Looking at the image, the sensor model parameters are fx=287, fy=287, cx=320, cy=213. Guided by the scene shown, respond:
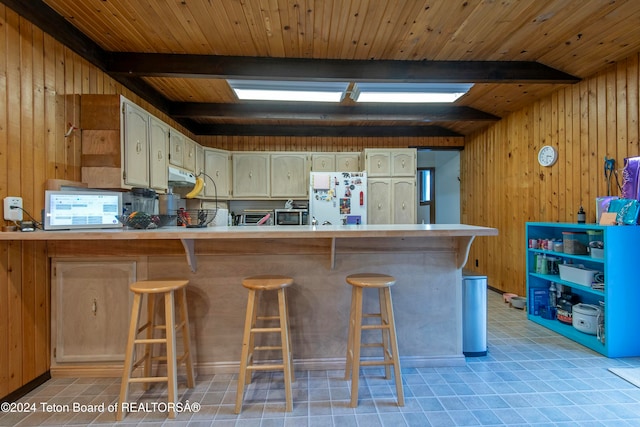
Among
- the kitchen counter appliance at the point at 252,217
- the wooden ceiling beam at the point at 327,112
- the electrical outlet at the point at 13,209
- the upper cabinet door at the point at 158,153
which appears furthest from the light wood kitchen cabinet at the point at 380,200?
the electrical outlet at the point at 13,209

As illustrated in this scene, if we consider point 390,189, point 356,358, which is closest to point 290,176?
point 390,189

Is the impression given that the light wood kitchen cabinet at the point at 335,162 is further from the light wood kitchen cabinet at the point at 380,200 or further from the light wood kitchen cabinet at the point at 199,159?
the light wood kitchen cabinet at the point at 199,159

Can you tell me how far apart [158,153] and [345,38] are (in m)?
2.12

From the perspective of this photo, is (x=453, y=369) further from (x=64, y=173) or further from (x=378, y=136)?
(x=378, y=136)

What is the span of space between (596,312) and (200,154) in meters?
4.75

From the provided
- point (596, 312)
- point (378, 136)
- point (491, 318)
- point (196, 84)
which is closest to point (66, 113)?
point (196, 84)

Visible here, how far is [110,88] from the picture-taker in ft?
8.52

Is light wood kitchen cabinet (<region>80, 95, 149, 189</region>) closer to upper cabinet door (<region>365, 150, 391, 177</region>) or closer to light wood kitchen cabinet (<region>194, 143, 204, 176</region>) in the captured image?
light wood kitchen cabinet (<region>194, 143, 204, 176</region>)

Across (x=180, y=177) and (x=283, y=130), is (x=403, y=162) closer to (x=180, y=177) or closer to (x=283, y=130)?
(x=283, y=130)

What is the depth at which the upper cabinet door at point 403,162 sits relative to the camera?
4.57 meters

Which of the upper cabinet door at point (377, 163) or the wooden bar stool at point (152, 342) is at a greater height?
the upper cabinet door at point (377, 163)

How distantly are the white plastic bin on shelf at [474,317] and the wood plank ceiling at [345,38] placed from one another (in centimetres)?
187

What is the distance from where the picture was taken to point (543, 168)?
3322 millimetres

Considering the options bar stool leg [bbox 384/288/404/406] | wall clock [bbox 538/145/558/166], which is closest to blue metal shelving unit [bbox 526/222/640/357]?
wall clock [bbox 538/145/558/166]
